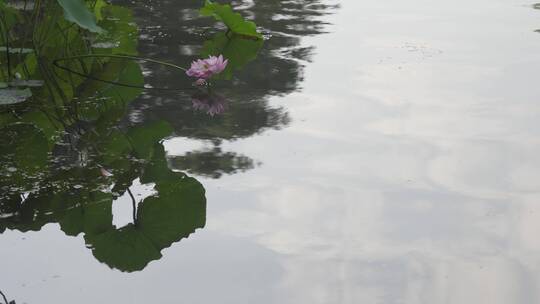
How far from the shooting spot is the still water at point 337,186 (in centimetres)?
155

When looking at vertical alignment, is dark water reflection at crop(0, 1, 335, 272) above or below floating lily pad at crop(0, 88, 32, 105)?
below

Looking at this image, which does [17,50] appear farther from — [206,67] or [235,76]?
[235,76]

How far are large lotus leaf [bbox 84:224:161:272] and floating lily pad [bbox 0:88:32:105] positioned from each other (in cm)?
48

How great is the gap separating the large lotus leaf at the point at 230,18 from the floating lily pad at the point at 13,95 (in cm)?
76

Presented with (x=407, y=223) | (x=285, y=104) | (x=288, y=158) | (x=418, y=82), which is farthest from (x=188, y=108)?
(x=407, y=223)

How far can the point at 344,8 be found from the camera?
13.6 ft

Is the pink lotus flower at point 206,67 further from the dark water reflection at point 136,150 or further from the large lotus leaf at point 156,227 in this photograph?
the large lotus leaf at point 156,227

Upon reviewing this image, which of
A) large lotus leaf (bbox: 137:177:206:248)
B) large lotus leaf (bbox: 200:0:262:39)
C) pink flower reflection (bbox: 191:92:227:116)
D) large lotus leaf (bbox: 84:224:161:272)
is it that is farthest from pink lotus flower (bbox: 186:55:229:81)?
large lotus leaf (bbox: 84:224:161:272)

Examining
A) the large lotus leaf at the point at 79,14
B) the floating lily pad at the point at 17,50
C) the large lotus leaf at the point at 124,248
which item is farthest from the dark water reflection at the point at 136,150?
the large lotus leaf at the point at 79,14

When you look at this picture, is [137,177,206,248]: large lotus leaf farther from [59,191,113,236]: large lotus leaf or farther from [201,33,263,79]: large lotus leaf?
[201,33,263,79]: large lotus leaf

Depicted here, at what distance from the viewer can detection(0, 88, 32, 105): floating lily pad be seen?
2072mm

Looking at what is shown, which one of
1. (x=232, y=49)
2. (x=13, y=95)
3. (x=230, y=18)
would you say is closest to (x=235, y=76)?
(x=230, y=18)

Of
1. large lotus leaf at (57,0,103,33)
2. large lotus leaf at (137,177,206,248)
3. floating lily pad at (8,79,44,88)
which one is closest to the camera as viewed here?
large lotus leaf at (137,177,206,248)

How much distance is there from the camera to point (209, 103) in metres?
2.61
